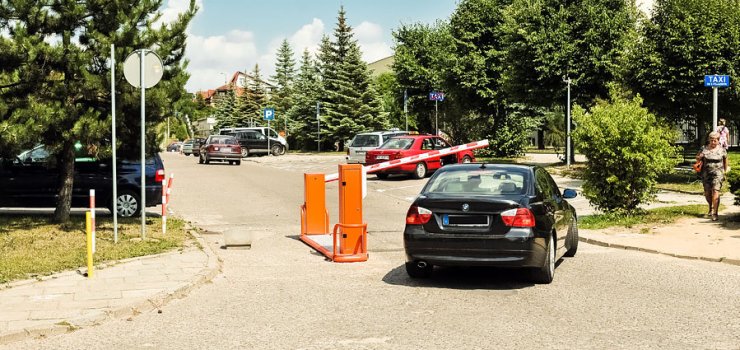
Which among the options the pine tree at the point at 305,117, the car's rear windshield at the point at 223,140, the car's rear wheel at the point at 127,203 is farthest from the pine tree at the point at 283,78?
the car's rear wheel at the point at 127,203

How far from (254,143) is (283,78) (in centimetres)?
4655

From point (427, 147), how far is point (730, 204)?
1280 centimetres

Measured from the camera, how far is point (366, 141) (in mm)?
33688

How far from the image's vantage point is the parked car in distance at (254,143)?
169 feet

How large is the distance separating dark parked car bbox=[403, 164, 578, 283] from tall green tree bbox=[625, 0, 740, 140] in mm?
15808

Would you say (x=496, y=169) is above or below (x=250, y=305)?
above

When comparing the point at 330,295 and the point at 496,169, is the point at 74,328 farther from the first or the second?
the point at 496,169

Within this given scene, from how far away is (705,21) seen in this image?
23.0 m

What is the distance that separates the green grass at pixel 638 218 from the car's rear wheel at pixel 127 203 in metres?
8.90

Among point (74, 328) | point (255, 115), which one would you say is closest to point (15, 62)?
point (74, 328)

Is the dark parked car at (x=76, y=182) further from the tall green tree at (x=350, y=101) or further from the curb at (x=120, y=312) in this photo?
the tall green tree at (x=350, y=101)

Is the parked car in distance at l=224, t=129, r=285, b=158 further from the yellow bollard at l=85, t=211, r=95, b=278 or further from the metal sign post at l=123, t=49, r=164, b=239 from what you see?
the yellow bollard at l=85, t=211, r=95, b=278

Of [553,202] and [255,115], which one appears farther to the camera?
[255,115]

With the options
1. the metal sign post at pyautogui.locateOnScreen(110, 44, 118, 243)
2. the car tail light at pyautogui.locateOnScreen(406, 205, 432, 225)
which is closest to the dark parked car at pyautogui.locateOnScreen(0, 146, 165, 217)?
the metal sign post at pyautogui.locateOnScreen(110, 44, 118, 243)
